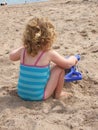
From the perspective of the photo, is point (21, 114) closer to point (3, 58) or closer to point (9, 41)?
point (3, 58)

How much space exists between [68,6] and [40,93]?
527 cm

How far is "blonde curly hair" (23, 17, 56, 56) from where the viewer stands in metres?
3.72

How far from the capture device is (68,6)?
8867 mm

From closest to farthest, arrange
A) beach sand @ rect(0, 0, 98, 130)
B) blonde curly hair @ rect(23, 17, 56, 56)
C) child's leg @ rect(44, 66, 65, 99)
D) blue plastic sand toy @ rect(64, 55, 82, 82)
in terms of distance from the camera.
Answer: beach sand @ rect(0, 0, 98, 130) → blonde curly hair @ rect(23, 17, 56, 56) → child's leg @ rect(44, 66, 65, 99) → blue plastic sand toy @ rect(64, 55, 82, 82)

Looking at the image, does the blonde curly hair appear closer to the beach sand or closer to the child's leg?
the child's leg

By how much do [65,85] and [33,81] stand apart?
578 millimetres

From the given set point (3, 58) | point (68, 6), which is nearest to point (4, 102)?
point (3, 58)

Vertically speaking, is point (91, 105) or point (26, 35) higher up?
point (26, 35)

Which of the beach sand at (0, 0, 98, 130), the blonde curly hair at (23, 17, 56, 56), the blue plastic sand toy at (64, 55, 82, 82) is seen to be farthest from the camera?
the blue plastic sand toy at (64, 55, 82, 82)

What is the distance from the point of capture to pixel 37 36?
12.1 feet

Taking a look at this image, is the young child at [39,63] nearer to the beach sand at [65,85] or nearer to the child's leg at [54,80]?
the child's leg at [54,80]

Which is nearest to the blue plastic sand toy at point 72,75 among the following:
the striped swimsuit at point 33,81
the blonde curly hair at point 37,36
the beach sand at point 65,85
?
the beach sand at point 65,85

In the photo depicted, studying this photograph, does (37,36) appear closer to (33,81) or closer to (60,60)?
(60,60)

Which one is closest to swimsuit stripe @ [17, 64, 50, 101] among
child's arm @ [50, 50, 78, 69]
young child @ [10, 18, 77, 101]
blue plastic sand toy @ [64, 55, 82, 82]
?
young child @ [10, 18, 77, 101]
